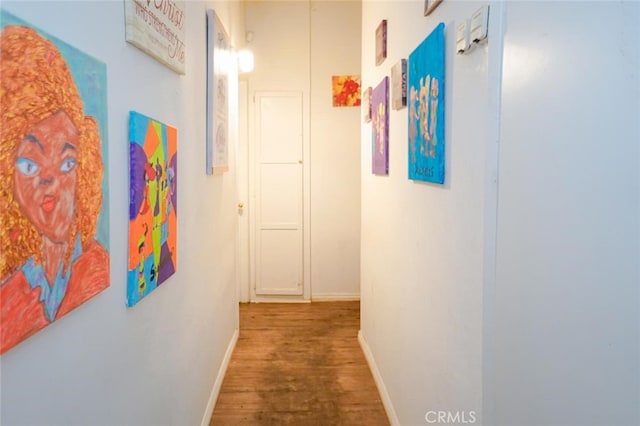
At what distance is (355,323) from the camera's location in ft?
12.7

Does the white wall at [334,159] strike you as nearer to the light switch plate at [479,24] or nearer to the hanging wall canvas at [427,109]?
the hanging wall canvas at [427,109]

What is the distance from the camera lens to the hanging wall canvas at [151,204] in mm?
1202

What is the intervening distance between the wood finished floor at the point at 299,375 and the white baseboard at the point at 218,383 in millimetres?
37

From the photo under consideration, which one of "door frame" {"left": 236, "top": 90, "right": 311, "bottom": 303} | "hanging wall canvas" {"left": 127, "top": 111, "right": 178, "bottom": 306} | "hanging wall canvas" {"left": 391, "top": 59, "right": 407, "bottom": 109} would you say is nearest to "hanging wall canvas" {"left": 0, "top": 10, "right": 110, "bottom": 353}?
"hanging wall canvas" {"left": 127, "top": 111, "right": 178, "bottom": 306}

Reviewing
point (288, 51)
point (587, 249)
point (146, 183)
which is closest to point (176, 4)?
point (146, 183)

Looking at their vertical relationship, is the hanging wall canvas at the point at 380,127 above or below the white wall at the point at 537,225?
above

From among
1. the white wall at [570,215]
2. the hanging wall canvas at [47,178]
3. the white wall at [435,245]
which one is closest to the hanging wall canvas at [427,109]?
the white wall at [435,245]

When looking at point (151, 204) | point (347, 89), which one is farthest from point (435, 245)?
point (347, 89)

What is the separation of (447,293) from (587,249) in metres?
0.76

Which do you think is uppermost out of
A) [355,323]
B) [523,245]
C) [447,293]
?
[523,245]

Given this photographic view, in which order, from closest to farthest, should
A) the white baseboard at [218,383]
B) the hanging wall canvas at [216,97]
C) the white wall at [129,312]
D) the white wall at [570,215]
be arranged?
the white wall at [570,215] → the white wall at [129,312] → the hanging wall canvas at [216,97] → the white baseboard at [218,383]

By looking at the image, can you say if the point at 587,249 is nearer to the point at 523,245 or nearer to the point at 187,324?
the point at 523,245

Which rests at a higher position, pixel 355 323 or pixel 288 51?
pixel 288 51

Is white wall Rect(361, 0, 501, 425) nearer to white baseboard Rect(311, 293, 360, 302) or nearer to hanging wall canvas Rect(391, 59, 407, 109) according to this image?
hanging wall canvas Rect(391, 59, 407, 109)
